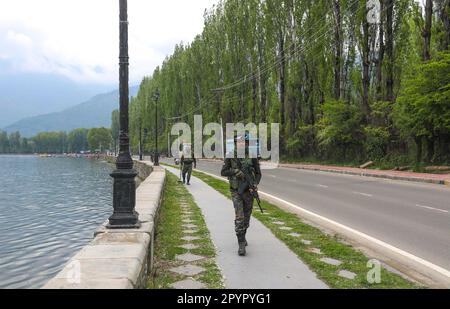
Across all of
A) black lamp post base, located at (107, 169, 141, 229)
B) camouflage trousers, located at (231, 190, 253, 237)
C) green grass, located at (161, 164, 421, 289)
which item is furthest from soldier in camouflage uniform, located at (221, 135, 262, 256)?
black lamp post base, located at (107, 169, 141, 229)

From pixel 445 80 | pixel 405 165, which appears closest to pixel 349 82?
pixel 405 165

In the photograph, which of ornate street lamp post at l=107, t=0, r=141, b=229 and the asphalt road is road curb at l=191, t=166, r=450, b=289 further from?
ornate street lamp post at l=107, t=0, r=141, b=229

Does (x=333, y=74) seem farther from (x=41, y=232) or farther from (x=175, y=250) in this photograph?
(x=175, y=250)

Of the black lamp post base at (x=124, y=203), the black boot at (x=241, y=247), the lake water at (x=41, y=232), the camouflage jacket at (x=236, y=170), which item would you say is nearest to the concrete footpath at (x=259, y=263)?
the black boot at (x=241, y=247)

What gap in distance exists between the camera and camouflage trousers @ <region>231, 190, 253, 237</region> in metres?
6.81

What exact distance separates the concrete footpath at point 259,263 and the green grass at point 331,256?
0.13 metres

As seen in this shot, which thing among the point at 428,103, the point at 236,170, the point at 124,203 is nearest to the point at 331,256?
the point at 236,170

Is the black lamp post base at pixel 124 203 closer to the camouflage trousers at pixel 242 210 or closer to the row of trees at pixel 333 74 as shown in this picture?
the camouflage trousers at pixel 242 210

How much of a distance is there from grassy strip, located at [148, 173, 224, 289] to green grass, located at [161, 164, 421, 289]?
1301 mm

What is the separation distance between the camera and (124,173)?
284 inches

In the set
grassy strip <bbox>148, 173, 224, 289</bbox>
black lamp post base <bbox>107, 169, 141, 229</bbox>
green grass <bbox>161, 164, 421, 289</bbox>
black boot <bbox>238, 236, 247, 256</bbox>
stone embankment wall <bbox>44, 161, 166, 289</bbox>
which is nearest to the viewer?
stone embankment wall <bbox>44, 161, 166, 289</bbox>

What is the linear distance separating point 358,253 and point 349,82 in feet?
148

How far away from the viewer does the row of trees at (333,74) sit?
85.6 feet
